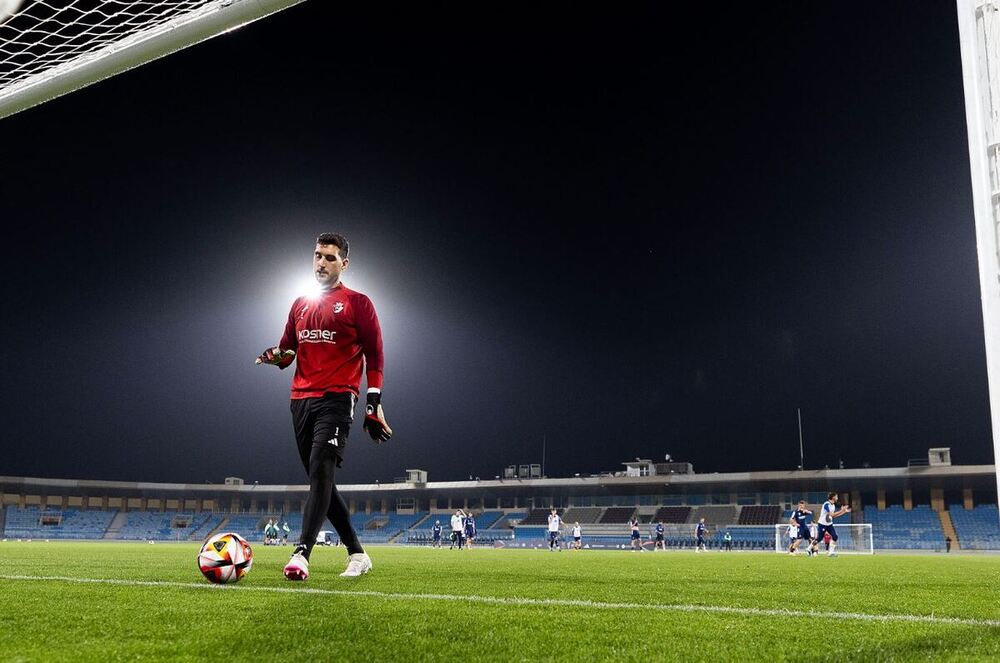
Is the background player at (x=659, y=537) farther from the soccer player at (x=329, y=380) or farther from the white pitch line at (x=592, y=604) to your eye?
the white pitch line at (x=592, y=604)

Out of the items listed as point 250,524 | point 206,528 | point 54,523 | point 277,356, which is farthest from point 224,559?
point 54,523

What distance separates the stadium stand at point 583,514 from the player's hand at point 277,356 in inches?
1860

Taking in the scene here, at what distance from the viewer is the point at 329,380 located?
4.61 metres

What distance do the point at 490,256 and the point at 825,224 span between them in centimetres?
2164

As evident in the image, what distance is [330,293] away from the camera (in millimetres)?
5000

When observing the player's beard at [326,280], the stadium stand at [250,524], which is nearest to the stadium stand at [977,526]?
the player's beard at [326,280]

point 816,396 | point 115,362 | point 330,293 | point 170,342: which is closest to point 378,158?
point 170,342

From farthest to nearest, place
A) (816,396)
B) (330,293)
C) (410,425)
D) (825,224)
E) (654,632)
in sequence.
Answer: (410,425), (816,396), (825,224), (330,293), (654,632)

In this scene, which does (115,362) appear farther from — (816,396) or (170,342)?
(816,396)

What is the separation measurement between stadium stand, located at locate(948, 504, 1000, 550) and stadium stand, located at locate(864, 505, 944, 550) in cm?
101

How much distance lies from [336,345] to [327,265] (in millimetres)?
683

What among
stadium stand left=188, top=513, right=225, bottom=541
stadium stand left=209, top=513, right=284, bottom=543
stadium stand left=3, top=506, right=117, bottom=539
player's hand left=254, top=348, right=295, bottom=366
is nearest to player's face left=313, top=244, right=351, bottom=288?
player's hand left=254, top=348, right=295, bottom=366

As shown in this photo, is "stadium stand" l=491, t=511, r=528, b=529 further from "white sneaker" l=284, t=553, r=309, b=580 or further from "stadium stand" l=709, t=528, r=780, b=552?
"white sneaker" l=284, t=553, r=309, b=580

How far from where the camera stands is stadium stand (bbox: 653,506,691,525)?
46.7 metres
